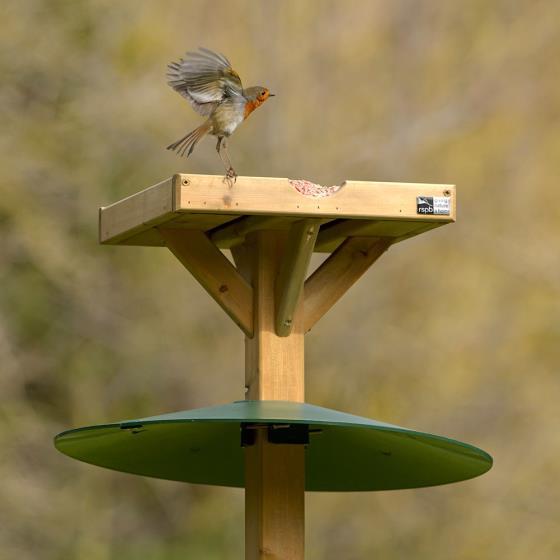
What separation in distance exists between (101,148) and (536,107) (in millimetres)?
2394

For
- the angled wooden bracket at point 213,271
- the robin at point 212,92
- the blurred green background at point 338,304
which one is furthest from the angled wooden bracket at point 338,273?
the blurred green background at point 338,304

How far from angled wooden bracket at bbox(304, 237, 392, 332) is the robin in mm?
441

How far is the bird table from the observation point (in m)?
3.75

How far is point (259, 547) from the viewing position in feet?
12.7

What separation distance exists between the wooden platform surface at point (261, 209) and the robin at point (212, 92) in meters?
0.19

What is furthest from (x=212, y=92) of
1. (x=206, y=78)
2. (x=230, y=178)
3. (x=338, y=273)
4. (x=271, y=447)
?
(x=271, y=447)

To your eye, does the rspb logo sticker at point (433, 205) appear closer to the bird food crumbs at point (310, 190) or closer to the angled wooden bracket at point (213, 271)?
the bird food crumbs at point (310, 190)

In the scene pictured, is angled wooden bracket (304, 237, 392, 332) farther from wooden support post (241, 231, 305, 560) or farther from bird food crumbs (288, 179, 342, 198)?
bird food crumbs (288, 179, 342, 198)

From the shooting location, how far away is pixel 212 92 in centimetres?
402

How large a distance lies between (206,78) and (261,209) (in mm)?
480

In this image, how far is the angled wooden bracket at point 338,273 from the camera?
413 cm

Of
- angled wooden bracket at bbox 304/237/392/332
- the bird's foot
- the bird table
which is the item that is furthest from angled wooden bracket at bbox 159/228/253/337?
the bird's foot

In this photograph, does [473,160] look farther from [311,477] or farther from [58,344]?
[311,477]

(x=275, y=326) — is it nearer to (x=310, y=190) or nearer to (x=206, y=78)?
(x=310, y=190)
